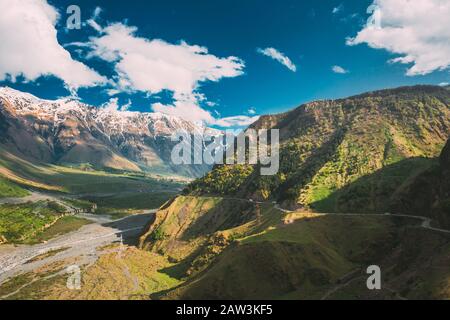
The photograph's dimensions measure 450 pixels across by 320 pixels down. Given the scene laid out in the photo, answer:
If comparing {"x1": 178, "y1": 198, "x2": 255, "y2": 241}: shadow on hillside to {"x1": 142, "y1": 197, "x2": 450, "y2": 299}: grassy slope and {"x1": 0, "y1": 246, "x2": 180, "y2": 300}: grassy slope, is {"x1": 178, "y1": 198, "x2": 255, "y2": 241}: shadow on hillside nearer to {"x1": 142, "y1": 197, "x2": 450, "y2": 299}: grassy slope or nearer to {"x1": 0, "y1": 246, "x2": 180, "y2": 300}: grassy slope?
{"x1": 0, "y1": 246, "x2": 180, "y2": 300}: grassy slope

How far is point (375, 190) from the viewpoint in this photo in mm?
127938

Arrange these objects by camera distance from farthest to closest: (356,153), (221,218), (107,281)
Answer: (221,218), (356,153), (107,281)

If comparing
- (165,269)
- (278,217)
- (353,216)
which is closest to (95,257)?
(165,269)

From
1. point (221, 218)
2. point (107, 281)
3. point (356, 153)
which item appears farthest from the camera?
point (221, 218)

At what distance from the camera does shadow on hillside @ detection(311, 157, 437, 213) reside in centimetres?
12250

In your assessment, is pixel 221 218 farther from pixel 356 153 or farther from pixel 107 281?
pixel 356 153

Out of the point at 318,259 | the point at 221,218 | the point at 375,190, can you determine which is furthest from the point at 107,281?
the point at 375,190

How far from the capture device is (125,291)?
396 ft

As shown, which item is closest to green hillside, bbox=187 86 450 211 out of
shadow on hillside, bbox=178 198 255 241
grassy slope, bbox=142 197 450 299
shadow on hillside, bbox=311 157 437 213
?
shadow on hillside, bbox=311 157 437 213

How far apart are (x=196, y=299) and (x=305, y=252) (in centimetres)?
2877

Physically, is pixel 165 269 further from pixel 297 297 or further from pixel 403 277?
pixel 403 277

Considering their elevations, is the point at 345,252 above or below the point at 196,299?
above

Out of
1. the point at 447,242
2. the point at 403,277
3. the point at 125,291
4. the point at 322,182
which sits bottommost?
the point at 125,291
